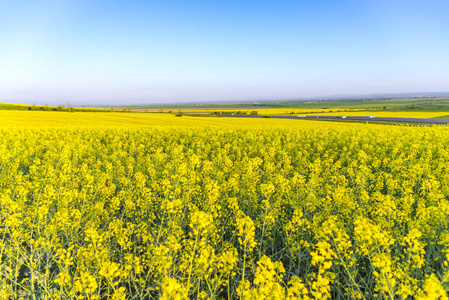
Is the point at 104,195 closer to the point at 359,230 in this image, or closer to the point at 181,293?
the point at 181,293

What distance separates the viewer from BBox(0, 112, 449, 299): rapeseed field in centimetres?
345

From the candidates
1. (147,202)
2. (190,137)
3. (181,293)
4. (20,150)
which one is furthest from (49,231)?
(190,137)

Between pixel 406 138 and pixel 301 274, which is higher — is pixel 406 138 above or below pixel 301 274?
above

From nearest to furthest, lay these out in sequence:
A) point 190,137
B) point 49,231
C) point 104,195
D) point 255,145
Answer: point 49,231
point 104,195
point 255,145
point 190,137

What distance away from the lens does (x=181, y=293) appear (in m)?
2.90

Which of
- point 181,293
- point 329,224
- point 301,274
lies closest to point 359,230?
point 329,224

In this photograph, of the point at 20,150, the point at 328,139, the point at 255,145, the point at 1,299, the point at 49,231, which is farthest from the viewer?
the point at 328,139

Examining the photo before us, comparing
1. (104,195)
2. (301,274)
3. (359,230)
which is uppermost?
(359,230)

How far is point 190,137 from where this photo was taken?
18.6m

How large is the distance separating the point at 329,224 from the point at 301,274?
1.88 m

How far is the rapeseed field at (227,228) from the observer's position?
11.3 ft

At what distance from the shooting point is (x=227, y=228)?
646cm

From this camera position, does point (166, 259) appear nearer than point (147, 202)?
Yes

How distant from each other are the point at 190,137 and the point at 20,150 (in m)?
9.90
